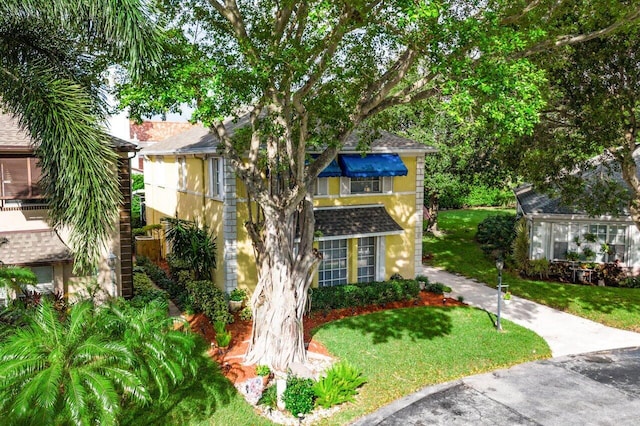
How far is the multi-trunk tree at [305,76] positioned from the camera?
11.9 meters

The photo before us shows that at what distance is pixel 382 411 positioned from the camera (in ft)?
41.0

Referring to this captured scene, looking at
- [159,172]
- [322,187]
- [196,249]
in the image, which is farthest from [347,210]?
[159,172]

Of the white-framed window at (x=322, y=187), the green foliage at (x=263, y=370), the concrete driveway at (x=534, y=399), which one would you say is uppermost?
the white-framed window at (x=322, y=187)

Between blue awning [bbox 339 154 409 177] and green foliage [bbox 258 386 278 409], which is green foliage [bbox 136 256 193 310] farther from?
blue awning [bbox 339 154 409 177]

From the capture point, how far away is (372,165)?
2075 centimetres

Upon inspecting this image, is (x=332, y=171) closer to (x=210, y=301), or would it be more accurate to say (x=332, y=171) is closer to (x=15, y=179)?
(x=210, y=301)

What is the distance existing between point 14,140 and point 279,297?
9.61 metres

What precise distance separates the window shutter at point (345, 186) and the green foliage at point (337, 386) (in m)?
9.72

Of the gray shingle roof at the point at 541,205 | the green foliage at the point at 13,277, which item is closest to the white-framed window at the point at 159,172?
the green foliage at the point at 13,277

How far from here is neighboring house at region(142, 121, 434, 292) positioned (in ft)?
63.7

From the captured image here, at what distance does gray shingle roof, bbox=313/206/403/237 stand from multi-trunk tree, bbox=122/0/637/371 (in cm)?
419

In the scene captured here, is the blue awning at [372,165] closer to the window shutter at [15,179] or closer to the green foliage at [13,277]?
the window shutter at [15,179]

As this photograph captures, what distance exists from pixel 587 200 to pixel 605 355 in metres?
7.85

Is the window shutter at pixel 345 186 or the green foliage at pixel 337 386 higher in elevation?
the window shutter at pixel 345 186
